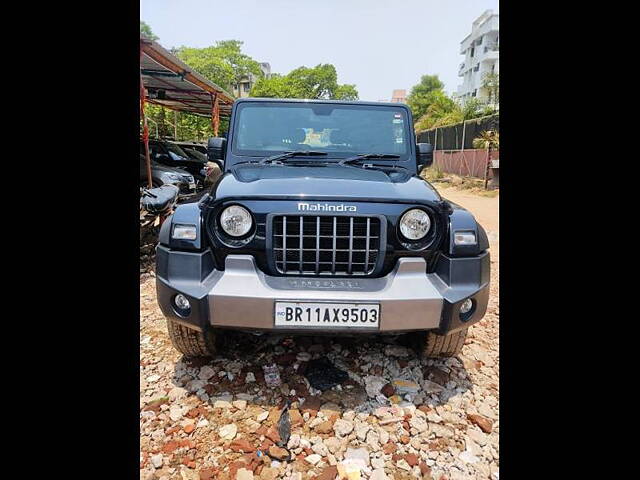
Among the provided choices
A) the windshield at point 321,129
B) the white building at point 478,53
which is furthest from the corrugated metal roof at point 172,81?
the white building at point 478,53

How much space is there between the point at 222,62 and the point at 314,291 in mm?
39904

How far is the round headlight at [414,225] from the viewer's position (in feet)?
7.06

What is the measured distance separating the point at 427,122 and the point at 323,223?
94.8ft

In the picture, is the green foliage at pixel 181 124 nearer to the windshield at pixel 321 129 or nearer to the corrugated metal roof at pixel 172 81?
the corrugated metal roof at pixel 172 81

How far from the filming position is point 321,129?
3184 mm

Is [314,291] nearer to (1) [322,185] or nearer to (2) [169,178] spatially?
(1) [322,185]

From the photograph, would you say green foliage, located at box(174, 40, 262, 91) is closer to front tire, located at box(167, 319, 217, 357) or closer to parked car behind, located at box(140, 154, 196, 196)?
parked car behind, located at box(140, 154, 196, 196)

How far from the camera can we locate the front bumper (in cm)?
201

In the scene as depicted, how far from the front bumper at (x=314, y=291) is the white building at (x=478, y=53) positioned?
52211 millimetres

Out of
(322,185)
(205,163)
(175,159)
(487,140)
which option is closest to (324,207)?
(322,185)

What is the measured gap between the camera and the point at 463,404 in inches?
91.0

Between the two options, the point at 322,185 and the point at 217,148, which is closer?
the point at 322,185
